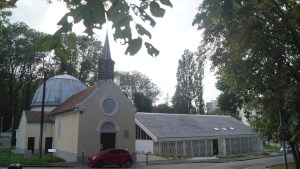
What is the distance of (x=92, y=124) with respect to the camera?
29109mm

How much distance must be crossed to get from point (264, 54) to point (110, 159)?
14.7m

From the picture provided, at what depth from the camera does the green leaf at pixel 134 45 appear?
4047 millimetres

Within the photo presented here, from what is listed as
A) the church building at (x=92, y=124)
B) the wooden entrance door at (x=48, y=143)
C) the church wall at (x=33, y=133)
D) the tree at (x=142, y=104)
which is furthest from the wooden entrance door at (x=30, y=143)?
the tree at (x=142, y=104)

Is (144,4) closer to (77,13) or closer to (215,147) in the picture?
(77,13)

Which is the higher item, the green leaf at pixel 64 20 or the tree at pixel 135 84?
the tree at pixel 135 84

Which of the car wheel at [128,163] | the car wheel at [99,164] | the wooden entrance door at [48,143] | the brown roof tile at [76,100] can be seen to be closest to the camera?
the car wheel at [99,164]

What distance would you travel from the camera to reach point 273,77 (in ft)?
65.3

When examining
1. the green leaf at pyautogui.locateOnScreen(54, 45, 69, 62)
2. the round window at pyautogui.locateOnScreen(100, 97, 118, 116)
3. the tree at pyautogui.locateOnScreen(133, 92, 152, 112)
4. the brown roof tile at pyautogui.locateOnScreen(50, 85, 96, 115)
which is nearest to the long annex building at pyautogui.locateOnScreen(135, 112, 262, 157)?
the round window at pyautogui.locateOnScreen(100, 97, 118, 116)

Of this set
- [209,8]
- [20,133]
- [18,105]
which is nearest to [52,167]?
[20,133]

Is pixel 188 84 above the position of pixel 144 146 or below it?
above

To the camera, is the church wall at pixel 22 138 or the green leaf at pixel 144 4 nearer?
the green leaf at pixel 144 4

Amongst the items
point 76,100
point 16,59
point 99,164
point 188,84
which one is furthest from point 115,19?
point 188,84

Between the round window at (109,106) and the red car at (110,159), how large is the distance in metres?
5.06

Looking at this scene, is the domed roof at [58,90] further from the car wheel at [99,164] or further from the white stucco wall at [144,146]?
the car wheel at [99,164]
